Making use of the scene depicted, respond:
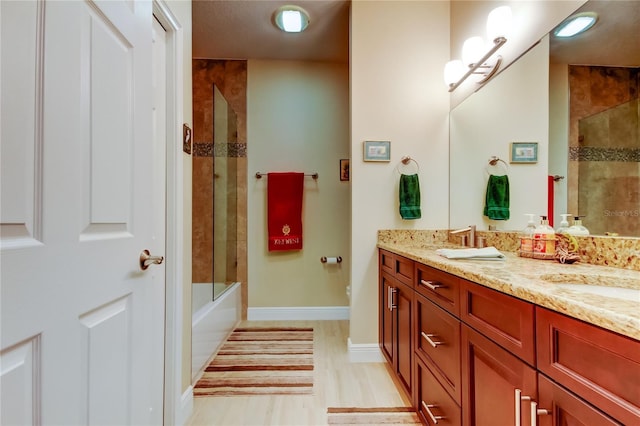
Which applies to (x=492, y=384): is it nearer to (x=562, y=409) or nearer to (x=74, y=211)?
(x=562, y=409)

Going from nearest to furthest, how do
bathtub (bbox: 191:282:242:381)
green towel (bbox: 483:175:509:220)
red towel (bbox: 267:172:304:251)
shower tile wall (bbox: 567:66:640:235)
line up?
shower tile wall (bbox: 567:66:640:235), green towel (bbox: 483:175:509:220), bathtub (bbox: 191:282:242:381), red towel (bbox: 267:172:304:251)

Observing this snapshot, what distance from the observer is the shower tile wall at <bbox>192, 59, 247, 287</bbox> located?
253 cm

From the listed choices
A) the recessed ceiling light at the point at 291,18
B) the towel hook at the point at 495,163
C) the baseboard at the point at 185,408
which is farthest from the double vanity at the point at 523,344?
the recessed ceiling light at the point at 291,18

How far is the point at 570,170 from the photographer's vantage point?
1.20m

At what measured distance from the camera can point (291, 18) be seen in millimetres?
2127

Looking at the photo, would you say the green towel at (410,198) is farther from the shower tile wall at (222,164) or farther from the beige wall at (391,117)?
the shower tile wall at (222,164)

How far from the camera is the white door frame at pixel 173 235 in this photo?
1.32 m

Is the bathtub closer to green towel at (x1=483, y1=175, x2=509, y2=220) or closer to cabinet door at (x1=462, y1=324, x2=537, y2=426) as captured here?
cabinet door at (x1=462, y1=324, x2=537, y2=426)

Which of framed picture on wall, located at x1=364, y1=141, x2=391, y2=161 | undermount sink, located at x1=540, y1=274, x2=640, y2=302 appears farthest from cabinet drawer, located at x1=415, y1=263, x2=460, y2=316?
framed picture on wall, located at x1=364, y1=141, x2=391, y2=161

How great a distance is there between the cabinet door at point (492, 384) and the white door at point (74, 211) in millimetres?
1016

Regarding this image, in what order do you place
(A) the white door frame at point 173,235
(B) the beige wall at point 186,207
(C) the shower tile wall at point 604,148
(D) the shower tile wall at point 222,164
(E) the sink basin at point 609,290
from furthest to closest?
1. (D) the shower tile wall at point 222,164
2. (B) the beige wall at point 186,207
3. (A) the white door frame at point 173,235
4. (C) the shower tile wall at point 604,148
5. (E) the sink basin at point 609,290

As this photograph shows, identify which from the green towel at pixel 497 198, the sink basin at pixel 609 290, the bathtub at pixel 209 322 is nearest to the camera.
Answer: the sink basin at pixel 609 290

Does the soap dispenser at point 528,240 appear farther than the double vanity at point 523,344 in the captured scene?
Yes

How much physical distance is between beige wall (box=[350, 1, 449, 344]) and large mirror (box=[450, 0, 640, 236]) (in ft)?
1.07
